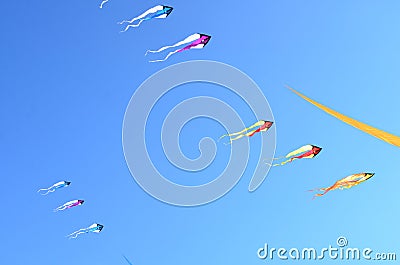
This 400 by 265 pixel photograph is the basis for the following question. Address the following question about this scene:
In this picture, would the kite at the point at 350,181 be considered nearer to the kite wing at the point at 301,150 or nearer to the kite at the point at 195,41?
the kite wing at the point at 301,150

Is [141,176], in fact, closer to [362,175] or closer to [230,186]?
[230,186]

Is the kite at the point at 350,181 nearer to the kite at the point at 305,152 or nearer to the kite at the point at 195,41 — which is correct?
the kite at the point at 305,152

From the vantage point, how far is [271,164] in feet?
9.91

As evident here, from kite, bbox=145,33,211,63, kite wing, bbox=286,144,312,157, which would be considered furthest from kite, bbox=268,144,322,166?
kite, bbox=145,33,211,63

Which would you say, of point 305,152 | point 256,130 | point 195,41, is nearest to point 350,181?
point 305,152

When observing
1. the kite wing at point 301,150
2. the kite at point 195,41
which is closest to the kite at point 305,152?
the kite wing at point 301,150

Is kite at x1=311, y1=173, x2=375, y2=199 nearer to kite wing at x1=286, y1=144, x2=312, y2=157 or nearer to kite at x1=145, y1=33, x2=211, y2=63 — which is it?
kite wing at x1=286, y1=144, x2=312, y2=157

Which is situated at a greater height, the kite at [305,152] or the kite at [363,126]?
the kite at [363,126]

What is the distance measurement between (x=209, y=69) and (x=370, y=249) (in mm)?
1573

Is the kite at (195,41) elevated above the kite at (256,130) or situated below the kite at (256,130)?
above

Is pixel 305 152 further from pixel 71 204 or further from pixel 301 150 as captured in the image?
pixel 71 204

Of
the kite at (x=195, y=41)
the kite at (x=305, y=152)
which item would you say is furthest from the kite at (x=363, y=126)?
the kite at (x=195, y=41)

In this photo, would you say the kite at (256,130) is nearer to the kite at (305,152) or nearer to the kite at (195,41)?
the kite at (305,152)

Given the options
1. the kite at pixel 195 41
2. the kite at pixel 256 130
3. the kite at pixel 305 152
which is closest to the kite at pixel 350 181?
the kite at pixel 305 152
